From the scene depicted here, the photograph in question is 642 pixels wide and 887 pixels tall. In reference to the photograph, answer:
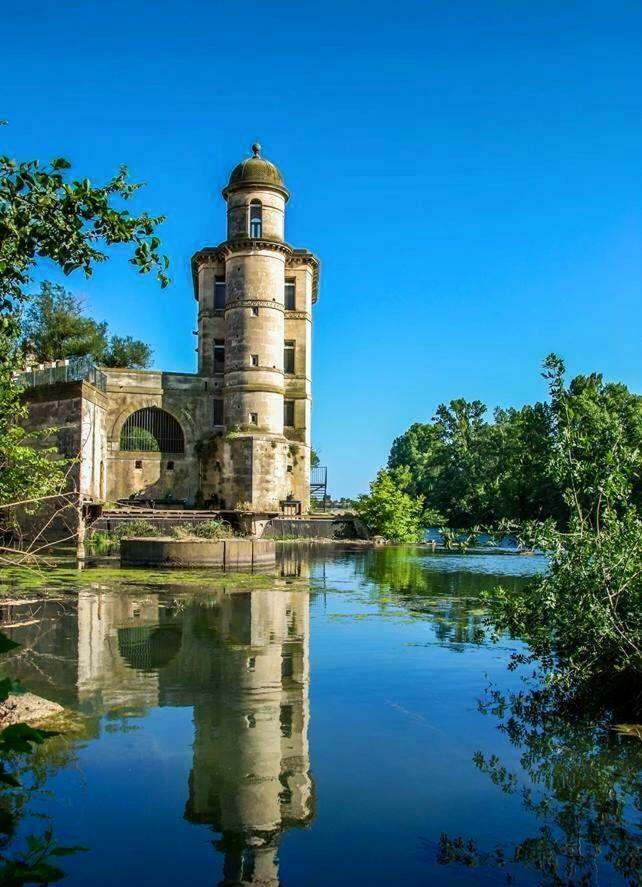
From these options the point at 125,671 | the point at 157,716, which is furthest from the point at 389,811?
the point at 125,671

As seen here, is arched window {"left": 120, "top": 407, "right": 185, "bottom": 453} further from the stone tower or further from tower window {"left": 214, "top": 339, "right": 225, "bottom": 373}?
tower window {"left": 214, "top": 339, "right": 225, "bottom": 373}

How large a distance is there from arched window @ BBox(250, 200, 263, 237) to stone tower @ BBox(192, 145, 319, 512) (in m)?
0.06

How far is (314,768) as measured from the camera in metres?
7.88

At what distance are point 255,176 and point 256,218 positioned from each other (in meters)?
2.33

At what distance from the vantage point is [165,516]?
38000mm

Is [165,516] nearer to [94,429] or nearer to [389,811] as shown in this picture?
[94,429]

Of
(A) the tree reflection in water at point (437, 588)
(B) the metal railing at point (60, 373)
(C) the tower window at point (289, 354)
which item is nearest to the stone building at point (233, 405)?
(C) the tower window at point (289, 354)

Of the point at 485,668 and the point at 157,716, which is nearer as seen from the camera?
the point at 157,716

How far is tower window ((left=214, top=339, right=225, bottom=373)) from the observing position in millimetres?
50562

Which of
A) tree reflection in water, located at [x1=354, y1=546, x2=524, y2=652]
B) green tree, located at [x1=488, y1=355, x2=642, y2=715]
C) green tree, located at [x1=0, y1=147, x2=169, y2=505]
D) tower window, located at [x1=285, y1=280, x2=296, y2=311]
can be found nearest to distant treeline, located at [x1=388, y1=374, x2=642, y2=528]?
tree reflection in water, located at [x1=354, y1=546, x2=524, y2=652]

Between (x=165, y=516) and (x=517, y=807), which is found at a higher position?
(x=165, y=516)

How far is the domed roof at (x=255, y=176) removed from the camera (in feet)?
154

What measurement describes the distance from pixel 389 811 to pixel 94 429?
117 ft

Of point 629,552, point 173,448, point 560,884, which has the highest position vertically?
point 173,448
